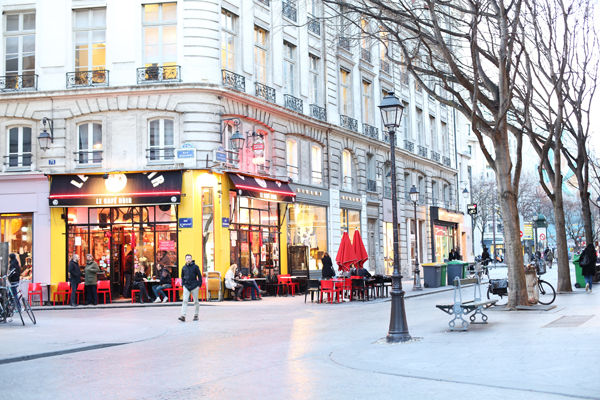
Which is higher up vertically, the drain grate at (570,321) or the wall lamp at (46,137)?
the wall lamp at (46,137)

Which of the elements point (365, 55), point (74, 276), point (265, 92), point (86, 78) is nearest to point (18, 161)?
point (86, 78)

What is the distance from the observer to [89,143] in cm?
2559

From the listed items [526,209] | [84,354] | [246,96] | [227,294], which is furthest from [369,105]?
[526,209]

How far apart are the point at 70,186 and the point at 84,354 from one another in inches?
552

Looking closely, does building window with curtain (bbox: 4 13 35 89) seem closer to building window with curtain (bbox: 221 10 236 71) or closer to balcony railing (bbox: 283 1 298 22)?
building window with curtain (bbox: 221 10 236 71)

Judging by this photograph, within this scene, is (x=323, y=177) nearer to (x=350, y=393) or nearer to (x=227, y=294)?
(x=227, y=294)

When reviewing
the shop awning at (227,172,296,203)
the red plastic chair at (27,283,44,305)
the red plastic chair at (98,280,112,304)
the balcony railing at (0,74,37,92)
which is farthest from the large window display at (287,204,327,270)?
the balcony railing at (0,74,37,92)

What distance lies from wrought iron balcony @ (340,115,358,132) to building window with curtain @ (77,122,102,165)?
12.8 m

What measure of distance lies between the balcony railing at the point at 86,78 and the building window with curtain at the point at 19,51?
1608mm

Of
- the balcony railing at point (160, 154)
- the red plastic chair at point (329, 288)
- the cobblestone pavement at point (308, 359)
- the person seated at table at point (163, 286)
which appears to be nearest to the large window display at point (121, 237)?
the person seated at table at point (163, 286)

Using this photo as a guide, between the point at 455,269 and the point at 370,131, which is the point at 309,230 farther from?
the point at 370,131

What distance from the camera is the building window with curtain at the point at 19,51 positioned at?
→ 85.1 ft

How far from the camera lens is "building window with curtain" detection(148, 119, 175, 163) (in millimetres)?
25094

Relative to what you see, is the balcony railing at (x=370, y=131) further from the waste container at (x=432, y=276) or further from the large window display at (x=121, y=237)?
the large window display at (x=121, y=237)
